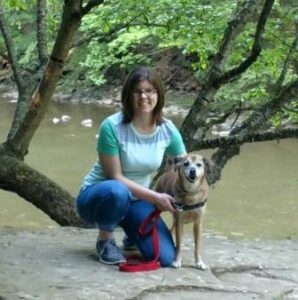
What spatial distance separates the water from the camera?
31.2ft

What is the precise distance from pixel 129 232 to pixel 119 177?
43cm

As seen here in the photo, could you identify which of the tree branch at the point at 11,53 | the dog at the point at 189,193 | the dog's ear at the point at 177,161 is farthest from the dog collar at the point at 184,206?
the tree branch at the point at 11,53

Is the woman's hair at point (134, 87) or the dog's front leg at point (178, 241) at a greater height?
the woman's hair at point (134, 87)

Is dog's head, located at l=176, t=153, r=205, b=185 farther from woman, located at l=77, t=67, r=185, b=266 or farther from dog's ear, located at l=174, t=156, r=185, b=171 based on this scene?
woman, located at l=77, t=67, r=185, b=266

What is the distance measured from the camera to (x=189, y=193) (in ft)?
13.2

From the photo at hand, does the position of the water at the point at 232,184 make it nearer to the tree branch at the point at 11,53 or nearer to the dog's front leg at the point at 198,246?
the tree branch at the point at 11,53

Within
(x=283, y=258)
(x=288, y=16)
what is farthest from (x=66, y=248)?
(x=288, y=16)

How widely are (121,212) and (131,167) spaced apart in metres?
0.28

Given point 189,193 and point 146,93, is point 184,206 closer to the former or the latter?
point 189,193

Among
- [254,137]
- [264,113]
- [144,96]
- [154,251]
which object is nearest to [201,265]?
[154,251]

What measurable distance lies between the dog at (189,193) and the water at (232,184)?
3.39 meters

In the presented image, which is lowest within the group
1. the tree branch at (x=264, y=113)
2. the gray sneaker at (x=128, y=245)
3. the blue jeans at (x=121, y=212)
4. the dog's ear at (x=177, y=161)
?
A: the gray sneaker at (x=128, y=245)

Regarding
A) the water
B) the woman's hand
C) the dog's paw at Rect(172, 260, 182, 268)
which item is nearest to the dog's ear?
the woman's hand

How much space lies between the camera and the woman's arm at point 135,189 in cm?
392
